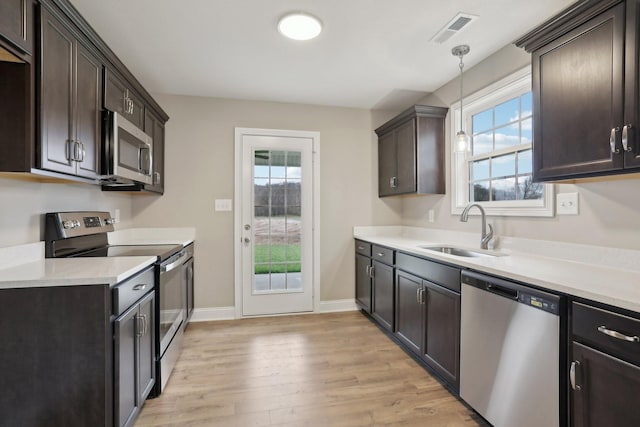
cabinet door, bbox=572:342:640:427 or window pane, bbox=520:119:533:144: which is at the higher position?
window pane, bbox=520:119:533:144

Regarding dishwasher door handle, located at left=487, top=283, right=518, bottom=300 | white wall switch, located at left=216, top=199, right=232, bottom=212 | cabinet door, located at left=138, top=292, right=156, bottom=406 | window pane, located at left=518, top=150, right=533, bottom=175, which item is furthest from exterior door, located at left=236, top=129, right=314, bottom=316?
dishwasher door handle, located at left=487, top=283, right=518, bottom=300

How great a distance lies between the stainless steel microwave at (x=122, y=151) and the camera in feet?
6.55

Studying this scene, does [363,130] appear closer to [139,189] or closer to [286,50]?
[286,50]

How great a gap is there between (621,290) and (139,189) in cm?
314

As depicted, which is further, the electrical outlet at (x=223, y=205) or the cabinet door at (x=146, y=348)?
the electrical outlet at (x=223, y=205)

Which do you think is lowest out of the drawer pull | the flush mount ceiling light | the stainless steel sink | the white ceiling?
the drawer pull

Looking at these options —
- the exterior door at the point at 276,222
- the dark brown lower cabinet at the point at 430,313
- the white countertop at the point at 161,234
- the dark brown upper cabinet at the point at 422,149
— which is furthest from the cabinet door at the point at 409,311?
the white countertop at the point at 161,234

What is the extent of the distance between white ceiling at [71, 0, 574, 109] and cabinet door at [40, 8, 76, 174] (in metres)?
0.53

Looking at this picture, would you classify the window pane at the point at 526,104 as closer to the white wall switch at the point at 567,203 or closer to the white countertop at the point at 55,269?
the white wall switch at the point at 567,203

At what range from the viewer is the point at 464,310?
1.87 m

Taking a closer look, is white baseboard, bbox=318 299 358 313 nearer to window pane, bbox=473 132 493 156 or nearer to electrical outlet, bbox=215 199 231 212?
electrical outlet, bbox=215 199 231 212

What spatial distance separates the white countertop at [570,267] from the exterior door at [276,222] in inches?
56.3

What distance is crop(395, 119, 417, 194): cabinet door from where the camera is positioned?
121 inches

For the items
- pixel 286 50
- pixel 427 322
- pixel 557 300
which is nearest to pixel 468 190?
pixel 427 322
